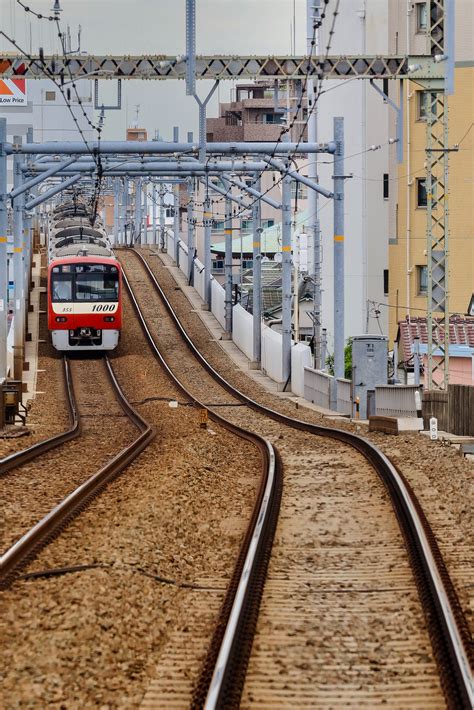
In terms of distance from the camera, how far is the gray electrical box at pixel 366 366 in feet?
85.1

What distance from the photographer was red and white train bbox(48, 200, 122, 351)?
126ft

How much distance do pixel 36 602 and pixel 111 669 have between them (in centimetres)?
136

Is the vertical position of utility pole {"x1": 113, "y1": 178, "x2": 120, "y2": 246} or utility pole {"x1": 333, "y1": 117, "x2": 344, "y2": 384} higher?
utility pole {"x1": 113, "y1": 178, "x2": 120, "y2": 246}

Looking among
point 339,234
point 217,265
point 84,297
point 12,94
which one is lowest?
point 84,297

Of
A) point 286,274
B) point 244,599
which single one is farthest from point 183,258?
point 244,599

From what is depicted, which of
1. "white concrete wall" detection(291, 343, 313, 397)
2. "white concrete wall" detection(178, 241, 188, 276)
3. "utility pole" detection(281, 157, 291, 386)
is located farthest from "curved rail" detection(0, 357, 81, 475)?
"white concrete wall" detection(178, 241, 188, 276)

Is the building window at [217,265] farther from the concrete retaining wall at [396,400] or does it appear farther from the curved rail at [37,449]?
the curved rail at [37,449]

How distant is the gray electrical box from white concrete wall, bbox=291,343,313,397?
22.3 feet

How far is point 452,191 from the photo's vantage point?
44969 mm

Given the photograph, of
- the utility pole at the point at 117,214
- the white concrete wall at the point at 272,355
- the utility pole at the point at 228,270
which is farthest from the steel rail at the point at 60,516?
the utility pole at the point at 117,214

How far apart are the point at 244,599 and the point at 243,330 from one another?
35470 millimetres

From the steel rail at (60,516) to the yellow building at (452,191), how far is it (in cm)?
2748

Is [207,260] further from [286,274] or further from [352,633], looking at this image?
[352,633]

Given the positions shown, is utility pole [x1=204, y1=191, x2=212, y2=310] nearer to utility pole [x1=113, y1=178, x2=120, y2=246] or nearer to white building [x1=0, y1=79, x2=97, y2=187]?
utility pole [x1=113, y1=178, x2=120, y2=246]
